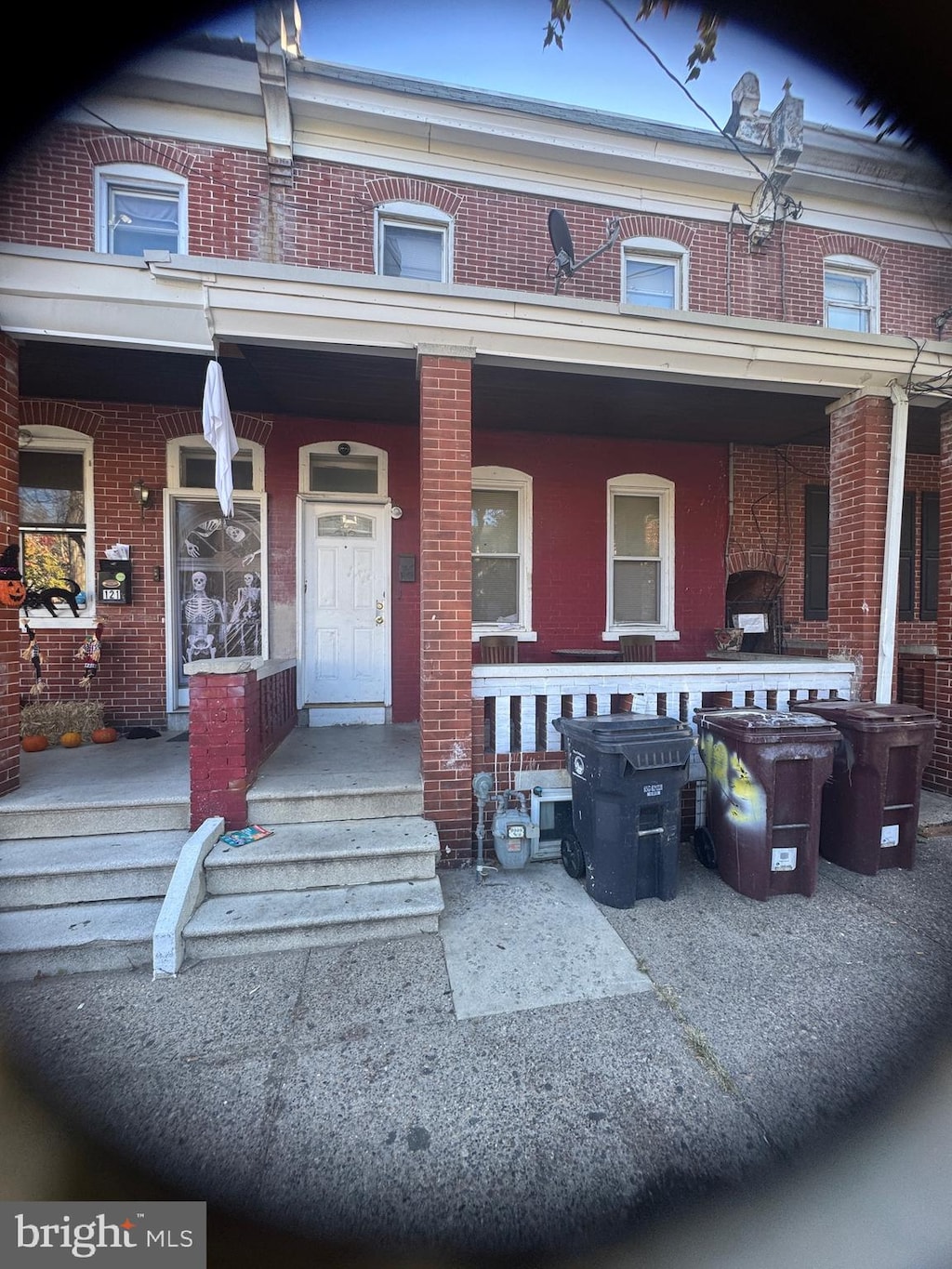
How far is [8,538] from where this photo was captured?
12.3ft

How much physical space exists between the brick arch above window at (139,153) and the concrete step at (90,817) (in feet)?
19.9

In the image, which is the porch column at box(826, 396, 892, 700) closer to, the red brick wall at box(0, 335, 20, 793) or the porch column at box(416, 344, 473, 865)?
the porch column at box(416, 344, 473, 865)

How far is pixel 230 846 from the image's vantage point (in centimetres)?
323

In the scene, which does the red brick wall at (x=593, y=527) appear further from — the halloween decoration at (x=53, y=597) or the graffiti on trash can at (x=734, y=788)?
the halloween decoration at (x=53, y=597)

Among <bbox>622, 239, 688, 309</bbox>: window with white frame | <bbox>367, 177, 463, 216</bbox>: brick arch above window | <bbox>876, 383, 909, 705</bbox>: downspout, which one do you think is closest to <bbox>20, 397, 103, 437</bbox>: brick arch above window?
<bbox>367, 177, 463, 216</bbox>: brick arch above window

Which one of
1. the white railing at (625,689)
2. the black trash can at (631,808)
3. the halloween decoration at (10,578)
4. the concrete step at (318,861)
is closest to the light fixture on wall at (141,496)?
the halloween decoration at (10,578)

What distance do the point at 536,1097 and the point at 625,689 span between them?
2694 millimetres

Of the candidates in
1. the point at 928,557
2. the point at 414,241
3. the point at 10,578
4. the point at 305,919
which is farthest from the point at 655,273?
the point at 305,919

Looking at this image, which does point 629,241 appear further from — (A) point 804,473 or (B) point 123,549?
(B) point 123,549

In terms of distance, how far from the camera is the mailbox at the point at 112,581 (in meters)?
5.39

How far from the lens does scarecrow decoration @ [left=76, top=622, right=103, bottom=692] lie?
17.0 ft

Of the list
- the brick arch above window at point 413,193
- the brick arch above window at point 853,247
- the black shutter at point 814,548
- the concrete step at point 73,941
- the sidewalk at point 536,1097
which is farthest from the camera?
the black shutter at point 814,548

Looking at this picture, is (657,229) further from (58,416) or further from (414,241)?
(58,416)

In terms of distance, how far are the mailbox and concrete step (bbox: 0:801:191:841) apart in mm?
2497
